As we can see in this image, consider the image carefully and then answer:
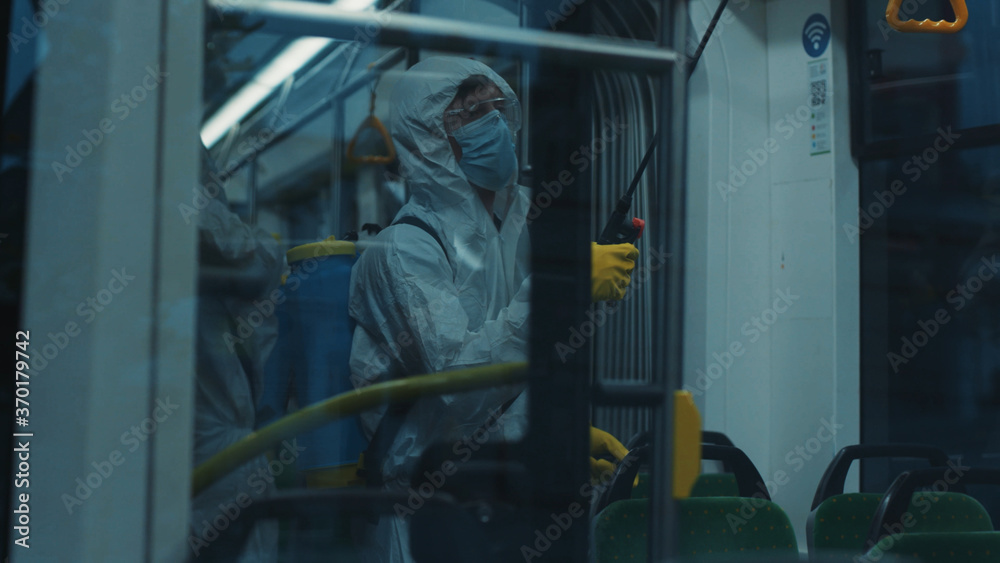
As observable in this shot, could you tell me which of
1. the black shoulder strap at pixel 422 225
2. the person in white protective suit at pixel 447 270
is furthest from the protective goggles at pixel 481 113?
the black shoulder strap at pixel 422 225

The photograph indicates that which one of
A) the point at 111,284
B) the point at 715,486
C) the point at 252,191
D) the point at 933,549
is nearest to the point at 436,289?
the point at 252,191

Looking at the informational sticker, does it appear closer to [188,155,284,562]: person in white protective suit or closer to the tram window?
the tram window

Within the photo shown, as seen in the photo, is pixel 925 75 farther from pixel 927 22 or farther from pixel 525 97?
pixel 525 97

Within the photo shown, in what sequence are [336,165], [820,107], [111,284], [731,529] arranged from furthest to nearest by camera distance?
[820,107] → [731,529] → [336,165] → [111,284]

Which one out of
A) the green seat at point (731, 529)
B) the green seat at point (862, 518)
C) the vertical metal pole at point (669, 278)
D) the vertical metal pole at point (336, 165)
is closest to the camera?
the vertical metal pole at point (669, 278)

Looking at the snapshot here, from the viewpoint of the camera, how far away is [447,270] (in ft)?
4.15

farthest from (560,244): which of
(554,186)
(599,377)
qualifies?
(599,377)

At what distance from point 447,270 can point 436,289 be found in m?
0.04

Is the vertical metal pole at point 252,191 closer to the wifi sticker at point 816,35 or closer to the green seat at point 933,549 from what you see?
the green seat at point 933,549

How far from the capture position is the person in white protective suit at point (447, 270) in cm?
111

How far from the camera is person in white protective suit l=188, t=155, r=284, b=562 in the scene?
0.93 metres

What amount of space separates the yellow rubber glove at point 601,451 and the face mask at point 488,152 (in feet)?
1.22

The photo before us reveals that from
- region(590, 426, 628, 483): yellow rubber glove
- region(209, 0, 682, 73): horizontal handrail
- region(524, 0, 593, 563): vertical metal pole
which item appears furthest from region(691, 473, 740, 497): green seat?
region(209, 0, 682, 73): horizontal handrail

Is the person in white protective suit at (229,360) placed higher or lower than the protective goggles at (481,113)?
lower
